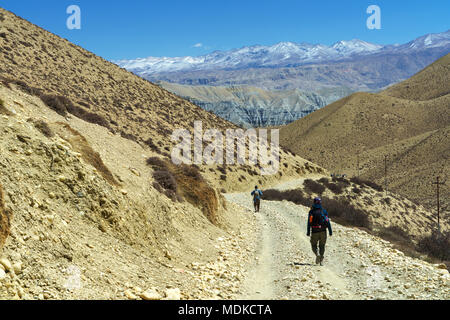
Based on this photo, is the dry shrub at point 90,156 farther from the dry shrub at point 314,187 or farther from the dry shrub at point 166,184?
the dry shrub at point 314,187

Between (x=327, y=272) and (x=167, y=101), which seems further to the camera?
(x=167, y=101)

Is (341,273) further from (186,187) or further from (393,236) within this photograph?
(393,236)

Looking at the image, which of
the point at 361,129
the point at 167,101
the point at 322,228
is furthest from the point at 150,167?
the point at 361,129

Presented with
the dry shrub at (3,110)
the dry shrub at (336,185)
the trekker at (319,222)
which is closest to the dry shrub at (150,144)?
the dry shrub at (336,185)

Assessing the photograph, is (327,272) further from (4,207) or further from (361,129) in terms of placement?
(361,129)

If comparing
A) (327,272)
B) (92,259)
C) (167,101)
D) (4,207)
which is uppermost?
(167,101)

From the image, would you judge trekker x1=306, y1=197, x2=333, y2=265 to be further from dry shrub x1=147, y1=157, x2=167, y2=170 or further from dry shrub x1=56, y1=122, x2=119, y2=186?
dry shrub x1=147, y1=157, x2=167, y2=170

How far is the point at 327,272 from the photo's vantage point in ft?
32.6

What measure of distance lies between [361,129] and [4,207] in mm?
115638

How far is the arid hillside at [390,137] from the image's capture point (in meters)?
74.6

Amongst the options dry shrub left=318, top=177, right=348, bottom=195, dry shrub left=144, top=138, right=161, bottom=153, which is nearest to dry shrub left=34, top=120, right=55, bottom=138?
dry shrub left=144, top=138, right=161, bottom=153

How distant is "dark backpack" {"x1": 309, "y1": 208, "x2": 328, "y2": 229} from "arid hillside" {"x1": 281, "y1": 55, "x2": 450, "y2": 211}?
53.9 m

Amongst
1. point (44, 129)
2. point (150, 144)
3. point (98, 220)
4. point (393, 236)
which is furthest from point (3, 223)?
point (150, 144)

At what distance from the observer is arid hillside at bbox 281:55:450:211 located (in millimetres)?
74631
